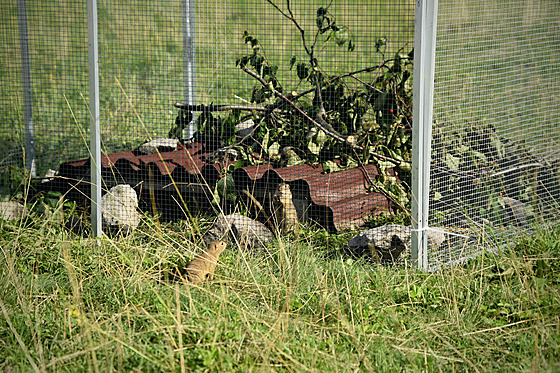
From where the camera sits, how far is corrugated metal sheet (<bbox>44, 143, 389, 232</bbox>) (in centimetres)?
436

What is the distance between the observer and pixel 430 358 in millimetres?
2486

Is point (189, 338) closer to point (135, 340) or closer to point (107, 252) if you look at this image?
point (135, 340)

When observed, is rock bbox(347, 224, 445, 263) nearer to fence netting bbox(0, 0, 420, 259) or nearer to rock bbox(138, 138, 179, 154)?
fence netting bbox(0, 0, 420, 259)

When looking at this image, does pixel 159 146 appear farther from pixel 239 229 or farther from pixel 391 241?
pixel 391 241

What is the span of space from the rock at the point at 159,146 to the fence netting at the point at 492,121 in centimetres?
286

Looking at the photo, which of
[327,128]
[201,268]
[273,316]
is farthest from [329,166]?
[273,316]

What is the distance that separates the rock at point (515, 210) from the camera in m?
4.16

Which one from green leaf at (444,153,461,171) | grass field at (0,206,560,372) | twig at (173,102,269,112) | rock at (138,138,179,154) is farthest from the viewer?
rock at (138,138,179,154)

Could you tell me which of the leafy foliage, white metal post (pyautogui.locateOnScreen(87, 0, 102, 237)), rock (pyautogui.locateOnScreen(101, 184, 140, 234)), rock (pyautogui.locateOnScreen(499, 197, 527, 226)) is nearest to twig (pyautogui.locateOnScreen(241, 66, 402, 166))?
the leafy foliage

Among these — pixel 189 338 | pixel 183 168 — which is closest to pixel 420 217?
pixel 189 338

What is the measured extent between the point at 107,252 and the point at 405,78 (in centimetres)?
272

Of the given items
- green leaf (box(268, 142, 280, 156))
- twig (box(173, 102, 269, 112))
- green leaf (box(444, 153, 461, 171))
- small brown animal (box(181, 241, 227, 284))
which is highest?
twig (box(173, 102, 269, 112))

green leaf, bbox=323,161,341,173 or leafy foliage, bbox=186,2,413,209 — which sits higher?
leafy foliage, bbox=186,2,413,209

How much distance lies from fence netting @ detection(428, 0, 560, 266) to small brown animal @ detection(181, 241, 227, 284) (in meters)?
A: 1.53
